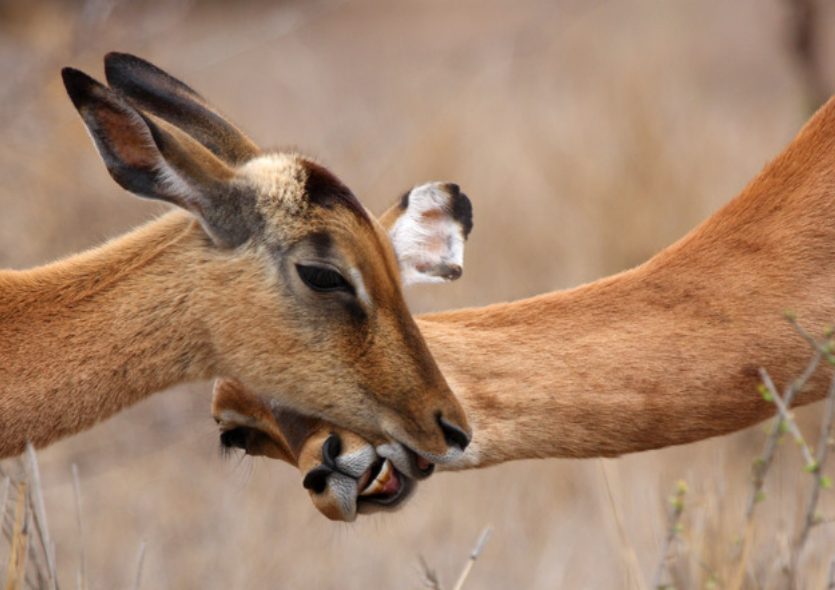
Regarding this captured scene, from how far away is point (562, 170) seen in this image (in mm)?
9070

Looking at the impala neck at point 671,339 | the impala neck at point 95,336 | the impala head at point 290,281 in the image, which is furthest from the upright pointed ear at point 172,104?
the impala neck at point 671,339

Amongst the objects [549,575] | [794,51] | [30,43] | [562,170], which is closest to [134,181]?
[549,575]

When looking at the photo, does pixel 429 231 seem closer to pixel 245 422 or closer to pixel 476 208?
pixel 245 422

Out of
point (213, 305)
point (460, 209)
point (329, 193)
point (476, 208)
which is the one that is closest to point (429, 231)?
point (460, 209)

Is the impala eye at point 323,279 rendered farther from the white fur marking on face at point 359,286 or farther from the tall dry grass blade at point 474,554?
the tall dry grass blade at point 474,554

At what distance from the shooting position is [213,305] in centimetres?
319

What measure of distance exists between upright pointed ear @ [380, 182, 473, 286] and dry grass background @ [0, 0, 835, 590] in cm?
82

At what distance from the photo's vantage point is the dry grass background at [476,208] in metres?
6.28

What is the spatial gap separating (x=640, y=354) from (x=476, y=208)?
18.8 feet

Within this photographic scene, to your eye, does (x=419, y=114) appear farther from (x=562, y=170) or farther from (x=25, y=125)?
(x=25, y=125)

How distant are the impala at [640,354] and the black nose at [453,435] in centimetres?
5

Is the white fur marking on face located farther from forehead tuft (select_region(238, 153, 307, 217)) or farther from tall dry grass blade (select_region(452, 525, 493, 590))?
tall dry grass blade (select_region(452, 525, 493, 590))

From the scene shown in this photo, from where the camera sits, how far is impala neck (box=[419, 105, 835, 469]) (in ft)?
10.0

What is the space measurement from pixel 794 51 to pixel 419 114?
10.3 ft
